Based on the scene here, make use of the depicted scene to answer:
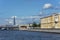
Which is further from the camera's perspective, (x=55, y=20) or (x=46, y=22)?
(x=46, y=22)

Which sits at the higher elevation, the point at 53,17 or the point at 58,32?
the point at 53,17

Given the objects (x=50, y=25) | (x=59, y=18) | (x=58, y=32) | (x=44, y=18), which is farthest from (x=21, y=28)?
(x=58, y=32)

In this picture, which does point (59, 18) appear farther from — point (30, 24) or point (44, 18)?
point (30, 24)

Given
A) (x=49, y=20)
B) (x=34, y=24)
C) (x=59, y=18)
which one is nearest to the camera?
(x=59, y=18)

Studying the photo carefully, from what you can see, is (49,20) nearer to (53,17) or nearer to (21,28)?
(53,17)

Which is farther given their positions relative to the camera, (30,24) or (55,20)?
(30,24)

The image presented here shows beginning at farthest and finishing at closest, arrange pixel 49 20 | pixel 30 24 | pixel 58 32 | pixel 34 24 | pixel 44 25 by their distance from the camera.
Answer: pixel 30 24
pixel 34 24
pixel 44 25
pixel 49 20
pixel 58 32

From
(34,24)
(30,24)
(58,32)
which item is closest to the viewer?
(58,32)

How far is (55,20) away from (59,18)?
313 centimetres

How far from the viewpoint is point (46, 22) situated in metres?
134

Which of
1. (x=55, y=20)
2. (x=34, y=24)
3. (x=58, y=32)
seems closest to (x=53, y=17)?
(x=55, y=20)

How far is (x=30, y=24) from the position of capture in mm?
182875

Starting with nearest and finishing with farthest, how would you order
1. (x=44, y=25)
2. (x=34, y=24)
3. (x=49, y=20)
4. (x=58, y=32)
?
(x=58, y=32) < (x=49, y=20) < (x=44, y=25) < (x=34, y=24)

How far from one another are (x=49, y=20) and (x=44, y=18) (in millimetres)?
12086
